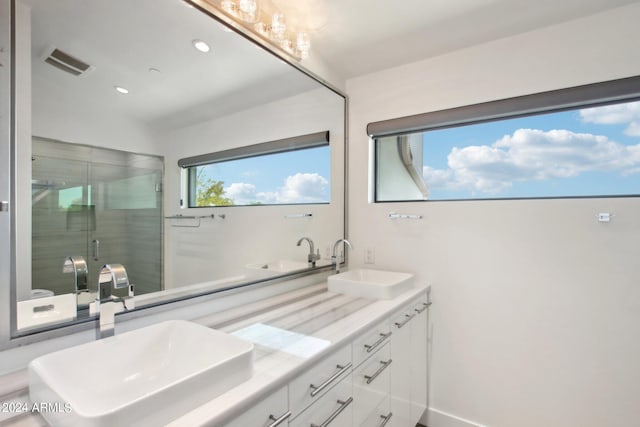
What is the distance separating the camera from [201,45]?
4.96 ft

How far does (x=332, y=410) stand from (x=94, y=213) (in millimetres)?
1132

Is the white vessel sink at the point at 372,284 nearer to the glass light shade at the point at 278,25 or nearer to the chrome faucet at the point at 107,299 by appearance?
the chrome faucet at the point at 107,299

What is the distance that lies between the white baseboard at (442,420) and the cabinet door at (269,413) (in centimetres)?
161

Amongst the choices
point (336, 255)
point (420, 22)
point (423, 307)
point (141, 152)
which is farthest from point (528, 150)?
point (141, 152)

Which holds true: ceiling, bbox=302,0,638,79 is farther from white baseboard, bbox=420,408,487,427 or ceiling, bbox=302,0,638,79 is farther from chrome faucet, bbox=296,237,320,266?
white baseboard, bbox=420,408,487,427

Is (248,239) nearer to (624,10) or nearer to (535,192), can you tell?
(535,192)

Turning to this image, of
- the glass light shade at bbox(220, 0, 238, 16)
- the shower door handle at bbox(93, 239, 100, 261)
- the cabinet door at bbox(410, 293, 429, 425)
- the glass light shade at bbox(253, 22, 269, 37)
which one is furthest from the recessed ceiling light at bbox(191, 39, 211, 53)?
the cabinet door at bbox(410, 293, 429, 425)

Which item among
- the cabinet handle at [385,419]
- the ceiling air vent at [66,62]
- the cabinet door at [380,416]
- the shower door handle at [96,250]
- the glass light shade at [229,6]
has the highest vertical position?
the glass light shade at [229,6]

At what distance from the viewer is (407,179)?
7.79 ft

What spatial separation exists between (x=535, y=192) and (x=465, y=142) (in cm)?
53

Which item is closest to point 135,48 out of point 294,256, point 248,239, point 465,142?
point 248,239

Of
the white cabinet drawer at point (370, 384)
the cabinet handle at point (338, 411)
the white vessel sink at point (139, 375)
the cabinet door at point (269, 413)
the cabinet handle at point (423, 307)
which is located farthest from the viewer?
the cabinet handle at point (423, 307)

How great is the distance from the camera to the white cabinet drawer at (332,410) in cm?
103

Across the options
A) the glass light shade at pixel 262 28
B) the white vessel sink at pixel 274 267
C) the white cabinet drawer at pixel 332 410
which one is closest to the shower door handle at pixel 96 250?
the white vessel sink at pixel 274 267
